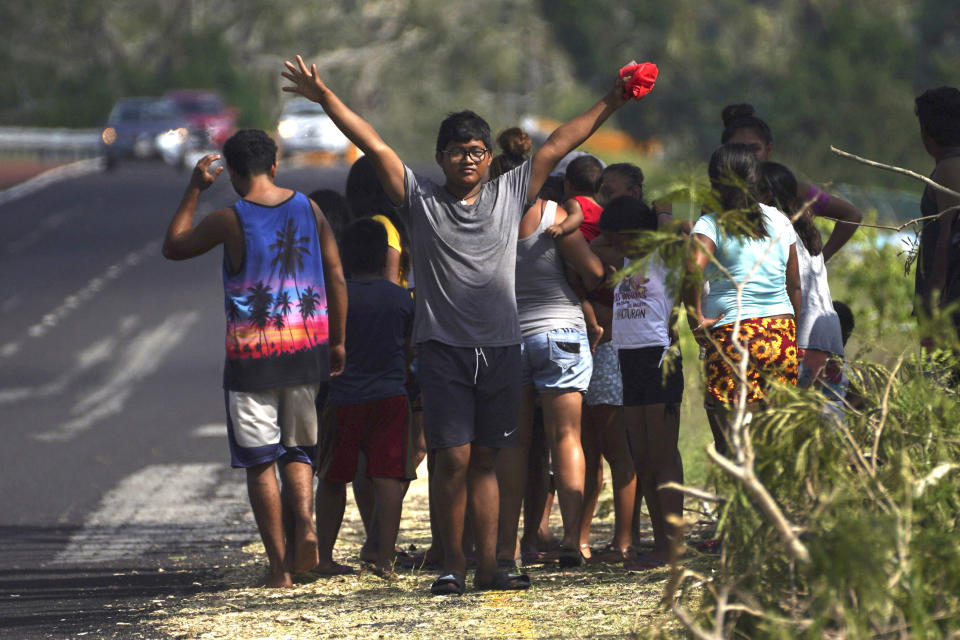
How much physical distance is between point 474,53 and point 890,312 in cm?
6255

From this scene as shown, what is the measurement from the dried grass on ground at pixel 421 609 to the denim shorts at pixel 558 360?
2.66 feet

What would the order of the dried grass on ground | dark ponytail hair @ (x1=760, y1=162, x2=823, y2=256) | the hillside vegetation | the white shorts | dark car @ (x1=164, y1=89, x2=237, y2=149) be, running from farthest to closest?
the hillside vegetation → dark car @ (x1=164, y1=89, x2=237, y2=149) → the white shorts → dark ponytail hair @ (x1=760, y1=162, x2=823, y2=256) → the dried grass on ground

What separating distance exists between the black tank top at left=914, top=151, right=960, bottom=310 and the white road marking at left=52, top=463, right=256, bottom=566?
13.3ft

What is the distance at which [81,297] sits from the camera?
71.6 feet

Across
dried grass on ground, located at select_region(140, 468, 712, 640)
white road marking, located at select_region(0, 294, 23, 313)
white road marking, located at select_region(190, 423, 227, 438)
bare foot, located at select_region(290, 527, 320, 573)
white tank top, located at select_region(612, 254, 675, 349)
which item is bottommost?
dried grass on ground, located at select_region(140, 468, 712, 640)

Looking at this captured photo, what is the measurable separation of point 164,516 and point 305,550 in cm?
322

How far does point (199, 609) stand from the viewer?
6426 millimetres

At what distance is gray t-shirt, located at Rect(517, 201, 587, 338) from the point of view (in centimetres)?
697

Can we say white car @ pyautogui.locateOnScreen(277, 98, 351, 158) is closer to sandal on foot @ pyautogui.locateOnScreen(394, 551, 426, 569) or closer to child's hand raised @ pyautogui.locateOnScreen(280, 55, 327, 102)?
sandal on foot @ pyautogui.locateOnScreen(394, 551, 426, 569)

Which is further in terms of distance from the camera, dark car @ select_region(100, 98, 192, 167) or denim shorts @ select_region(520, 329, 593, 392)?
dark car @ select_region(100, 98, 192, 167)

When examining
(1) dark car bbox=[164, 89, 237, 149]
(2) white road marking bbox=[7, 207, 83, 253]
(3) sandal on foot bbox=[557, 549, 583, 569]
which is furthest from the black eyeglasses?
(1) dark car bbox=[164, 89, 237, 149]

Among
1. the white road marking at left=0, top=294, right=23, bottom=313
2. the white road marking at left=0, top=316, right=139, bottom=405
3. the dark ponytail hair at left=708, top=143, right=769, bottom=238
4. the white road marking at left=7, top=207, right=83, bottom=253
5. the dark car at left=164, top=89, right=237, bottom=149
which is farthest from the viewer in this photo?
the dark car at left=164, top=89, right=237, bottom=149

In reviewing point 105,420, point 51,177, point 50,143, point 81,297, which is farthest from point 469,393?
point 50,143

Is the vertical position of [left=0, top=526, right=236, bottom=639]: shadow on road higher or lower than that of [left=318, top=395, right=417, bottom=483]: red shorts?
lower
